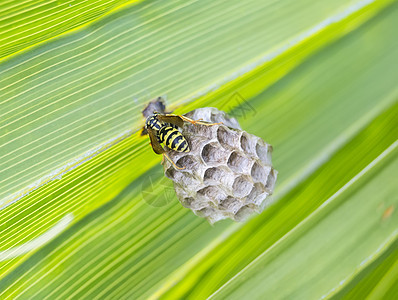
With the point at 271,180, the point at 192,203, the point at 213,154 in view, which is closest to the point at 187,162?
the point at 213,154

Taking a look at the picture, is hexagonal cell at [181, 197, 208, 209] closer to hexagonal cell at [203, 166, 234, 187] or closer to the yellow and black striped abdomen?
hexagonal cell at [203, 166, 234, 187]

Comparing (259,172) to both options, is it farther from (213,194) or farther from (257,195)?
(213,194)

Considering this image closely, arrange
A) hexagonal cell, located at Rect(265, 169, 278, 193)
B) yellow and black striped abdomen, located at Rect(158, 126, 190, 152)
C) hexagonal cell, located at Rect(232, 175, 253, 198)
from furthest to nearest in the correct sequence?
hexagonal cell, located at Rect(265, 169, 278, 193)
hexagonal cell, located at Rect(232, 175, 253, 198)
yellow and black striped abdomen, located at Rect(158, 126, 190, 152)

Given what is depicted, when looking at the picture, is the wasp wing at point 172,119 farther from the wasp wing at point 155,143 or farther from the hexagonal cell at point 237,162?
the hexagonal cell at point 237,162

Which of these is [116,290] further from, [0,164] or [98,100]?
[98,100]

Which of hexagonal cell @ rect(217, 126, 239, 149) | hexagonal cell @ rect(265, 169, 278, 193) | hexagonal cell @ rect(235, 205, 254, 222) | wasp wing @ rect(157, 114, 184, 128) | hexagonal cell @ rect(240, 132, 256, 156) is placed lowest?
hexagonal cell @ rect(235, 205, 254, 222)

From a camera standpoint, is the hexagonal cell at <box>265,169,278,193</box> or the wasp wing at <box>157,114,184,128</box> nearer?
→ the wasp wing at <box>157,114,184,128</box>

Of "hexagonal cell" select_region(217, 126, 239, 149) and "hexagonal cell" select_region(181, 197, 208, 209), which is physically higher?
"hexagonal cell" select_region(217, 126, 239, 149)

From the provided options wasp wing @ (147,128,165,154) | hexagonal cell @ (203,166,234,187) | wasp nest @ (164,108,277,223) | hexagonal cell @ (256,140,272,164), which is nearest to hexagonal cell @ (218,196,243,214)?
wasp nest @ (164,108,277,223)
